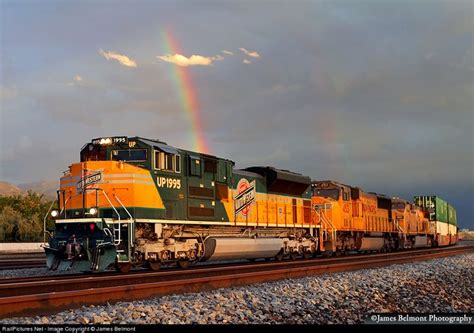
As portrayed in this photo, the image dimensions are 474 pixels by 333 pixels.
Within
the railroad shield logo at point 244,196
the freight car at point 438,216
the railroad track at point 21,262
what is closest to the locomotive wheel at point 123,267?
the railroad shield logo at point 244,196

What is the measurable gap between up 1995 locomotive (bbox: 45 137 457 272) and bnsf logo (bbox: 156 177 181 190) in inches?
1.5

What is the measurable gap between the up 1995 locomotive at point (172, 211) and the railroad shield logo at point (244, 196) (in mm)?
41

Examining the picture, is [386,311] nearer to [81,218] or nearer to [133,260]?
[133,260]

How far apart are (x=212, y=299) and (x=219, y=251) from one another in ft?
27.2

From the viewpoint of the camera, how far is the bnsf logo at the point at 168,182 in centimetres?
1773

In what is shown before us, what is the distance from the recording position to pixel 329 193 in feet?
99.9

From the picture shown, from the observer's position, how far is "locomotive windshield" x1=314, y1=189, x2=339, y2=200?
3011 cm

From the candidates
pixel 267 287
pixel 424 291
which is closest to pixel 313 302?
pixel 267 287

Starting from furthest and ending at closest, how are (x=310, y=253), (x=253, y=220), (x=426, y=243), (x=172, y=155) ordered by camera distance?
(x=426, y=243) < (x=310, y=253) < (x=253, y=220) < (x=172, y=155)

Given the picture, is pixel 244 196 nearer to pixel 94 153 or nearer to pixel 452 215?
pixel 94 153

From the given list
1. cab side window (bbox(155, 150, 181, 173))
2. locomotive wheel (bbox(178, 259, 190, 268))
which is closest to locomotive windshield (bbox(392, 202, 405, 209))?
locomotive wheel (bbox(178, 259, 190, 268))

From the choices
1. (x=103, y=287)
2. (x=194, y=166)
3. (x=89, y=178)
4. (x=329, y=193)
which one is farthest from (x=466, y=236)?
(x=103, y=287)

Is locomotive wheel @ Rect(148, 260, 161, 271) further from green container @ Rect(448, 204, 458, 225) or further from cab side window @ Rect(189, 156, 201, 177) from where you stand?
green container @ Rect(448, 204, 458, 225)

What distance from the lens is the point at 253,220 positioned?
22734mm
